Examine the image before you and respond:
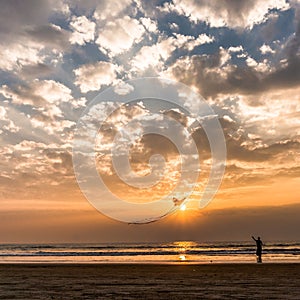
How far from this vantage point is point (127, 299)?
1535cm

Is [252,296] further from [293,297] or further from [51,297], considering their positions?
[51,297]

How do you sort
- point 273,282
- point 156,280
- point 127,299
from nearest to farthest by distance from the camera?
point 127,299 < point 273,282 < point 156,280

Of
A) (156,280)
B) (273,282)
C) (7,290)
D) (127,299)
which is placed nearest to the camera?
(127,299)

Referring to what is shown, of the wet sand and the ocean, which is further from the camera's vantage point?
the ocean

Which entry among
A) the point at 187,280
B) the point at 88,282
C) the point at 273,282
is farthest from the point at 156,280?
the point at 273,282

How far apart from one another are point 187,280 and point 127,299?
24.5 ft

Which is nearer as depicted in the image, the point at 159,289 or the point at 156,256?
the point at 159,289

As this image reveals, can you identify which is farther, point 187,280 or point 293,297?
point 187,280

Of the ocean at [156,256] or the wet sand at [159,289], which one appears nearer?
the wet sand at [159,289]

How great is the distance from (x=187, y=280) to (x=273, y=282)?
4.47 m

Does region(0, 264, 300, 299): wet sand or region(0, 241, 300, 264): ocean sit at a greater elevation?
region(0, 241, 300, 264): ocean

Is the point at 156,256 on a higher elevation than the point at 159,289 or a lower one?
higher

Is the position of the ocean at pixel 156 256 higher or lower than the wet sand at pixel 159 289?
higher

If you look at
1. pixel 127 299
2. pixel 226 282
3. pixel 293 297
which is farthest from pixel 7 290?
pixel 293 297
